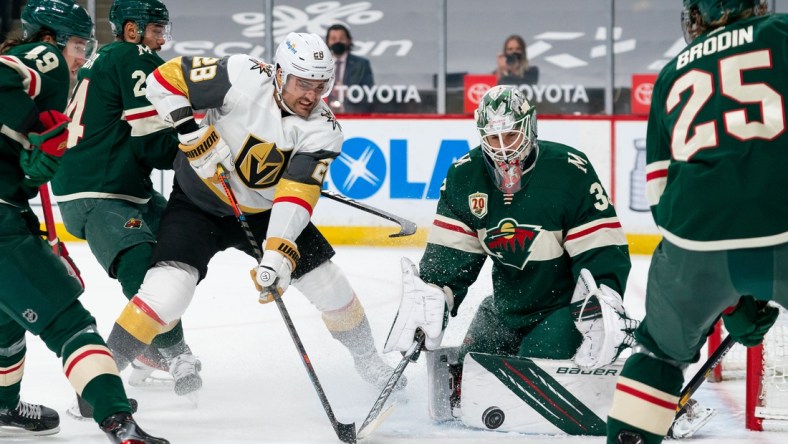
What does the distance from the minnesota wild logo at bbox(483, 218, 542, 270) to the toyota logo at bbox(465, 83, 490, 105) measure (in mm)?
4359

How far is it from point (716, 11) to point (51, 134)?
4.74 feet

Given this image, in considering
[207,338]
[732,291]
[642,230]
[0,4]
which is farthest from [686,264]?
[0,4]

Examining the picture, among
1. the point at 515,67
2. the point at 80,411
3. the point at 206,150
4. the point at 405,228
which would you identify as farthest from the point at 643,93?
the point at 80,411

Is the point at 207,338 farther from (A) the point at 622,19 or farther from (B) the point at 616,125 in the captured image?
(A) the point at 622,19

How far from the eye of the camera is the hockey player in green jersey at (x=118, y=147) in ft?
10.5

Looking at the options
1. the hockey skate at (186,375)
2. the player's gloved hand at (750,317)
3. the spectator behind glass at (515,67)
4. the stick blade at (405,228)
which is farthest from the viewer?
the spectator behind glass at (515,67)

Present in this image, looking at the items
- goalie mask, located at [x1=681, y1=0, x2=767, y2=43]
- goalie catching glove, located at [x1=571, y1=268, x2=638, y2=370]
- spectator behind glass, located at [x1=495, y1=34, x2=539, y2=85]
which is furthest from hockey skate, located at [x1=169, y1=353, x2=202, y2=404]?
spectator behind glass, located at [x1=495, y1=34, x2=539, y2=85]

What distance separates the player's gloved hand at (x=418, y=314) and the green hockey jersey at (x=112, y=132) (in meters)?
0.97

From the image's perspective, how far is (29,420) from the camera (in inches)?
110

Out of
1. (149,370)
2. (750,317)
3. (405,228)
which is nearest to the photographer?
(750,317)

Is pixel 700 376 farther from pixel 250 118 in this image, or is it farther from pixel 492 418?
pixel 250 118

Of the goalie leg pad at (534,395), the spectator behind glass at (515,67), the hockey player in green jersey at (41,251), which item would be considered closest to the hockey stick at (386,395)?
the goalie leg pad at (534,395)

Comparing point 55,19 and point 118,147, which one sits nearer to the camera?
point 55,19

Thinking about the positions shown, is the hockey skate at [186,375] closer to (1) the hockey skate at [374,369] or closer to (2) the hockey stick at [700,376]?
(1) the hockey skate at [374,369]
